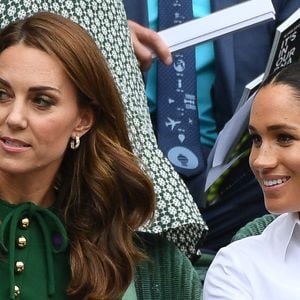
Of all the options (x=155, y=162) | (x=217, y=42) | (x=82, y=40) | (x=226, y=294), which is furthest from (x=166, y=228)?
(x=217, y=42)

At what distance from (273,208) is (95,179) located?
43cm

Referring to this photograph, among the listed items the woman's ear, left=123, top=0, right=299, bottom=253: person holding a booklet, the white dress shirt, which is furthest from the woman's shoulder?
left=123, top=0, right=299, bottom=253: person holding a booklet

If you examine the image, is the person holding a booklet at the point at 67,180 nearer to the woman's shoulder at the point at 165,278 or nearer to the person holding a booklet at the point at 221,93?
the woman's shoulder at the point at 165,278

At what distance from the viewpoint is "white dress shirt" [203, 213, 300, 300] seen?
2.32m

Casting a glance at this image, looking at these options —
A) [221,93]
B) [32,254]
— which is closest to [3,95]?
[32,254]

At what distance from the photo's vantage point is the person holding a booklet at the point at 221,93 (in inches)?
123

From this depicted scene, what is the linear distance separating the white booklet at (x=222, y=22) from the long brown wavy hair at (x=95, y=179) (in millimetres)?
413

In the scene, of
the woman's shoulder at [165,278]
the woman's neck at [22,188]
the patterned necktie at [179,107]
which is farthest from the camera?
the patterned necktie at [179,107]

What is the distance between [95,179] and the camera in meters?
2.51

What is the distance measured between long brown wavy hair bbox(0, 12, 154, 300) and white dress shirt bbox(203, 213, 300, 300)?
8.9 inches

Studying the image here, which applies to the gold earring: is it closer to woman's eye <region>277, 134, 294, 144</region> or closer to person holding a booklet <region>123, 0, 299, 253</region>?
woman's eye <region>277, 134, 294, 144</region>

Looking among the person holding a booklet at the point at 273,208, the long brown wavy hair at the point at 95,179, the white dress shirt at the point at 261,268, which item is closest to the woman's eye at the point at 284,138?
the person holding a booklet at the point at 273,208

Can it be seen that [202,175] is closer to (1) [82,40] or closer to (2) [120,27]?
(2) [120,27]

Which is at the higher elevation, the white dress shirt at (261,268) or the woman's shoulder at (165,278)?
the white dress shirt at (261,268)
